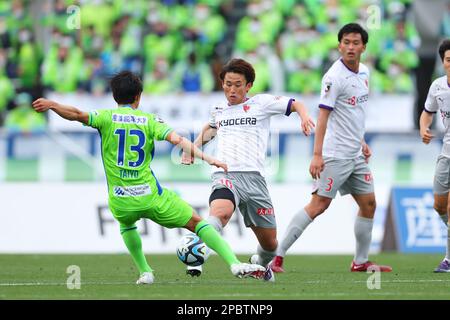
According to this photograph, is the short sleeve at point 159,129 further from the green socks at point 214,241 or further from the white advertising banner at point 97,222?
the white advertising banner at point 97,222

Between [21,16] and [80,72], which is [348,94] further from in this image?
[21,16]

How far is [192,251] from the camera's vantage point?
9938 mm

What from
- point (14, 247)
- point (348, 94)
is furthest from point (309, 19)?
point (348, 94)

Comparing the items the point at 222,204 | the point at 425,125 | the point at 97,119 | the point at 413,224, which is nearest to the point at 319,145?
the point at 425,125

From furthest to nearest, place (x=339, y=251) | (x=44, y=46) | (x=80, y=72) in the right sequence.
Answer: (x=44, y=46) < (x=80, y=72) < (x=339, y=251)

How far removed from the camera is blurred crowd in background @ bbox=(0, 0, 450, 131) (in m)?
21.8

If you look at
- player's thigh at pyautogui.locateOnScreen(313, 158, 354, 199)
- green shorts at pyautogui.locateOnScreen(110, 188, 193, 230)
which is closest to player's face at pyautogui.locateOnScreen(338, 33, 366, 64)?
player's thigh at pyautogui.locateOnScreen(313, 158, 354, 199)

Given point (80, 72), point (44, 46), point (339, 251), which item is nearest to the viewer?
point (339, 251)

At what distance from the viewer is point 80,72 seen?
22.0m

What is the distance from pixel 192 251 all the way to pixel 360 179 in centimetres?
322

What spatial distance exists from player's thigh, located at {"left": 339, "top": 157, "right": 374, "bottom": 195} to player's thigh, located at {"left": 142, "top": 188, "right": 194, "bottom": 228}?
10.2ft

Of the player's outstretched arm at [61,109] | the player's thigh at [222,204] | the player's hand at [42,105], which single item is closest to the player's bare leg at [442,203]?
the player's thigh at [222,204]

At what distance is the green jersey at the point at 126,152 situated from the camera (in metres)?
9.88

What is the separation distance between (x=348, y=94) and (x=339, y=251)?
6137 mm
